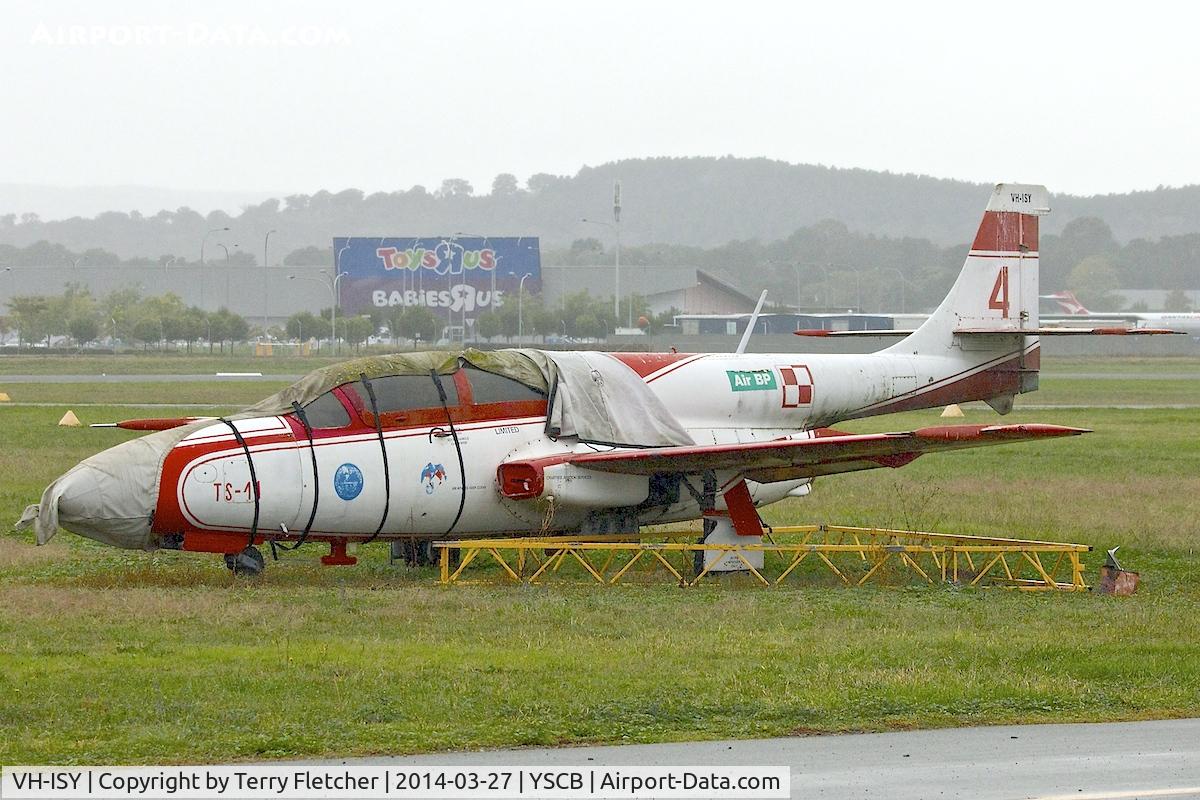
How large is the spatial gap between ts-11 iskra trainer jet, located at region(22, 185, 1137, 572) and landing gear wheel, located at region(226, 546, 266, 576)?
0.02 meters

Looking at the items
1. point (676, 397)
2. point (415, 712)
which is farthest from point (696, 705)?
point (676, 397)

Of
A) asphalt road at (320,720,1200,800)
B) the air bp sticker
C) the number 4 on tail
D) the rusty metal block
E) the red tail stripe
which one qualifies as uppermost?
the red tail stripe

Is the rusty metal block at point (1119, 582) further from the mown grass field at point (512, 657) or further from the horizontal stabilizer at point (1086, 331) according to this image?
→ the horizontal stabilizer at point (1086, 331)

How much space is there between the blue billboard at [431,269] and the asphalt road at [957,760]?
400 ft

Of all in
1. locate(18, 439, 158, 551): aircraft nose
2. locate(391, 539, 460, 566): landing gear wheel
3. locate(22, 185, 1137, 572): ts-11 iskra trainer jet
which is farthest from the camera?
locate(391, 539, 460, 566): landing gear wheel

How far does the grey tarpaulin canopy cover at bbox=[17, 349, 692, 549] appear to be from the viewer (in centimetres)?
1432

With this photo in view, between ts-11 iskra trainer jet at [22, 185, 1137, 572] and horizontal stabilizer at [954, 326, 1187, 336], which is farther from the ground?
horizontal stabilizer at [954, 326, 1187, 336]

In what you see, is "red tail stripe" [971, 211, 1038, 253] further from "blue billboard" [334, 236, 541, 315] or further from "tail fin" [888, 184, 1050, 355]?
"blue billboard" [334, 236, 541, 315]

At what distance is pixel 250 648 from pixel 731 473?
666 cm

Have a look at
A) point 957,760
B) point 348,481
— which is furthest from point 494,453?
point 957,760

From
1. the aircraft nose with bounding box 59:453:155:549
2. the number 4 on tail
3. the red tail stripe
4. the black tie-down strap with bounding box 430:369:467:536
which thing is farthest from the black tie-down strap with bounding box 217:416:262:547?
the number 4 on tail

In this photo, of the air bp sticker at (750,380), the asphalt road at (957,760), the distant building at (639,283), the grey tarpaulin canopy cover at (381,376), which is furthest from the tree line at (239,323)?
the asphalt road at (957,760)

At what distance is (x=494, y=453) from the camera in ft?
53.5

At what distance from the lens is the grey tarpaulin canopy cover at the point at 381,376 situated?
14320mm
